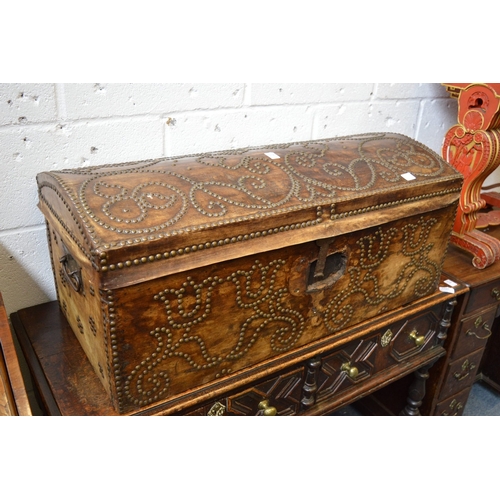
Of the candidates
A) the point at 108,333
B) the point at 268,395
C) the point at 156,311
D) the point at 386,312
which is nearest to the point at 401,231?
the point at 386,312

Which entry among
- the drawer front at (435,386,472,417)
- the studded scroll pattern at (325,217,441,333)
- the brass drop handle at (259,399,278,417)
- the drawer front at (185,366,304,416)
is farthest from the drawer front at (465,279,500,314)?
the brass drop handle at (259,399,278,417)

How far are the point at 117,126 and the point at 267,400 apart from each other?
895mm

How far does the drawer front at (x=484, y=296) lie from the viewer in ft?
5.48

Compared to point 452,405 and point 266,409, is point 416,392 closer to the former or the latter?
point 452,405

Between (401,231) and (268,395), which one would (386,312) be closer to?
(401,231)

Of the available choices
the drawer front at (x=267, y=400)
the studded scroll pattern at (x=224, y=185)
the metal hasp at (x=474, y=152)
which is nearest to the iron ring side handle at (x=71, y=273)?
the studded scroll pattern at (x=224, y=185)

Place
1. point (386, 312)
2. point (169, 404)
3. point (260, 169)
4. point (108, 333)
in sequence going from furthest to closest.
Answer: point (386, 312)
point (260, 169)
point (169, 404)
point (108, 333)

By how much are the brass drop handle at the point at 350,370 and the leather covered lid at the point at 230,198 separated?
457 millimetres

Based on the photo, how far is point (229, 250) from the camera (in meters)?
1.07

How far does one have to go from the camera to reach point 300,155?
1.35 metres

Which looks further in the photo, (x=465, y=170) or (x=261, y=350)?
(x=465, y=170)

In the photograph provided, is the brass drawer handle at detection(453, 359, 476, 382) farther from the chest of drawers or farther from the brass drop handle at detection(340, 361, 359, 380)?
the brass drop handle at detection(340, 361, 359, 380)

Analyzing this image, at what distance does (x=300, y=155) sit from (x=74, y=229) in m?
0.65

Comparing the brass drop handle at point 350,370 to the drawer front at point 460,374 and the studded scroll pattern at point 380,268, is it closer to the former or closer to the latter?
the studded scroll pattern at point 380,268
